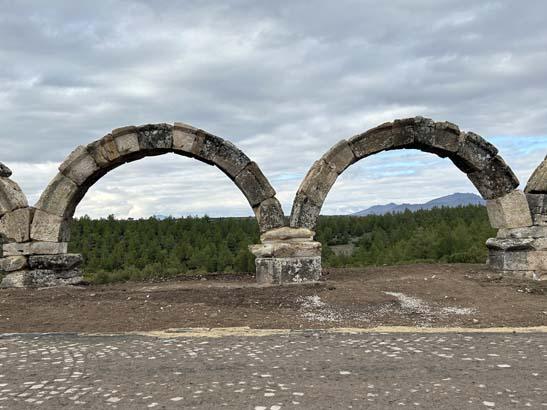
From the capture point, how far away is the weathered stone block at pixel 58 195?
9273 mm

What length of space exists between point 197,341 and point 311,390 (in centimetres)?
196

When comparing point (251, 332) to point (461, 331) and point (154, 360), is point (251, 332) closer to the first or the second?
point (154, 360)

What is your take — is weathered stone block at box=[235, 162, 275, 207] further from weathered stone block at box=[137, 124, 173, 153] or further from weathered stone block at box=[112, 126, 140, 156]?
weathered stone block at box=[112, 126, 140, 156]

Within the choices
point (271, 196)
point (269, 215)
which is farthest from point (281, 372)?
point (271, 196)

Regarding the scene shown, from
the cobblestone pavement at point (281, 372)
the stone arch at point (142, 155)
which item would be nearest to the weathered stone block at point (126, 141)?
the stone arch at point (142, 155)

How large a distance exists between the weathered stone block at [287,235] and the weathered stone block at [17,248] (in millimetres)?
3992

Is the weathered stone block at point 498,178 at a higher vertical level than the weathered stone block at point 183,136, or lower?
lower

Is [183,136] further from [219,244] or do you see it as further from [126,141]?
[219,244]

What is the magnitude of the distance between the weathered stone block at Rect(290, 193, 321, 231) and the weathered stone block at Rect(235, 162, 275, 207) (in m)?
0.52

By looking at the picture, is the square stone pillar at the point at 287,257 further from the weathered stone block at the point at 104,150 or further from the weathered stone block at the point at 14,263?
the weathered stone block at the point at 14,263

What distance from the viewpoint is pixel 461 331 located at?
18.7ft

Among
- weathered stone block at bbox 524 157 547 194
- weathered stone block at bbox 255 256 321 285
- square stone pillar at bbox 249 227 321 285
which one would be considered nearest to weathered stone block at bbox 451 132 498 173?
weathered stone block at bbox 524 157 547 194

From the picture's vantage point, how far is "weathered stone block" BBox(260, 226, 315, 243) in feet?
29.0

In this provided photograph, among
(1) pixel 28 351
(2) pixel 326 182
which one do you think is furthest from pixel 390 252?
(1) pixel 28 351
